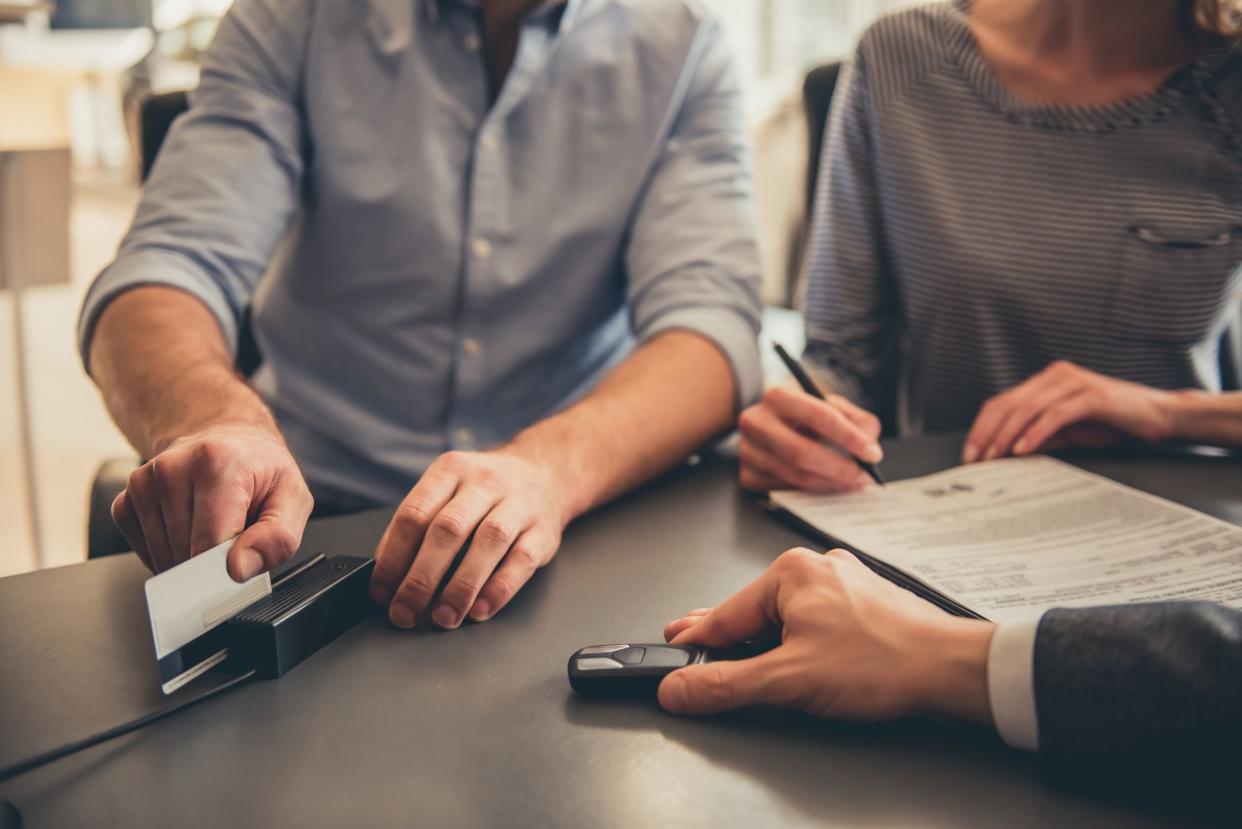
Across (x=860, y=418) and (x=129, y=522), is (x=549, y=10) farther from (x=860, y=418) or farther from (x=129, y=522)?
(x=129, y=522)

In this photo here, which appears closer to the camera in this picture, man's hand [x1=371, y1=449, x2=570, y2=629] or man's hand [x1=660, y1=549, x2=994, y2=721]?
man's hand [x1=660, y1=549, x2=994, y2=721]

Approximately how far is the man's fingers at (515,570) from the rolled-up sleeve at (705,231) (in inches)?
14.3

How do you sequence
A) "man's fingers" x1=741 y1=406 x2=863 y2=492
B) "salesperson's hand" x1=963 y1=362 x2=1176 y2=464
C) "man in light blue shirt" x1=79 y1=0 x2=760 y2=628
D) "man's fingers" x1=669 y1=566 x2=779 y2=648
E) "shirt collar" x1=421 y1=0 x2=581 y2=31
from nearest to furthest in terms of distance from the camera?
1. "man's fingers" x1=669 y1=566 x2=779 y2=648
2. "man's fingers" x1=741 y1=406 x2=863 y2=492
3. "salesperson's hand" x1=963 y1=362 x2=1176 y2=464
4. "man in light blue shirt" x1=79 y1=0 x2=760 y2=628
5. "shirt collar" x1=421 y1=0 x2=581 y2=31

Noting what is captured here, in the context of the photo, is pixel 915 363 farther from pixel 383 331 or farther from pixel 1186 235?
pixel 383 331

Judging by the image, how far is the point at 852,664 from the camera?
0.49 m


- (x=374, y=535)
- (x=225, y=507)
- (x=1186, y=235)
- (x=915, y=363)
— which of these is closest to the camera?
(x=225, y=507)

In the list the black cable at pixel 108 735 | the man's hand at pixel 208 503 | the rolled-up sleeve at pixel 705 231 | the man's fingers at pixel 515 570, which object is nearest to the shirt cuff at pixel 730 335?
the rolled-up sleeve at pixel 705 231

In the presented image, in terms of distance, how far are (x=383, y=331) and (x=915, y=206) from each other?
634 mm

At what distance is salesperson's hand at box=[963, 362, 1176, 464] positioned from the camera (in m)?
0.91

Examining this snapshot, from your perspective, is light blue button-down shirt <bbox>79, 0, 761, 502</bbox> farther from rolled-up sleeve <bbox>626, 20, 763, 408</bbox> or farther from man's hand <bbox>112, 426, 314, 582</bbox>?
man's hand <bbox>112, 426, 314, 582</bbox>

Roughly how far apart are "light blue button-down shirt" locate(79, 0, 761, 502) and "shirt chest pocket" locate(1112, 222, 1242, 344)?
425mm

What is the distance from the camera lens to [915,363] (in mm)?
1259

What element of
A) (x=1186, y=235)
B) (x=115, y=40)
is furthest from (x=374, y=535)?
(x=115, y=40)

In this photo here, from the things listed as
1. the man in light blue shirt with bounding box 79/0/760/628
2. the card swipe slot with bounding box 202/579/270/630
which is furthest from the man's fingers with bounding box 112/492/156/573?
the man in light blue shirt with bounding box 79/0/760/628
